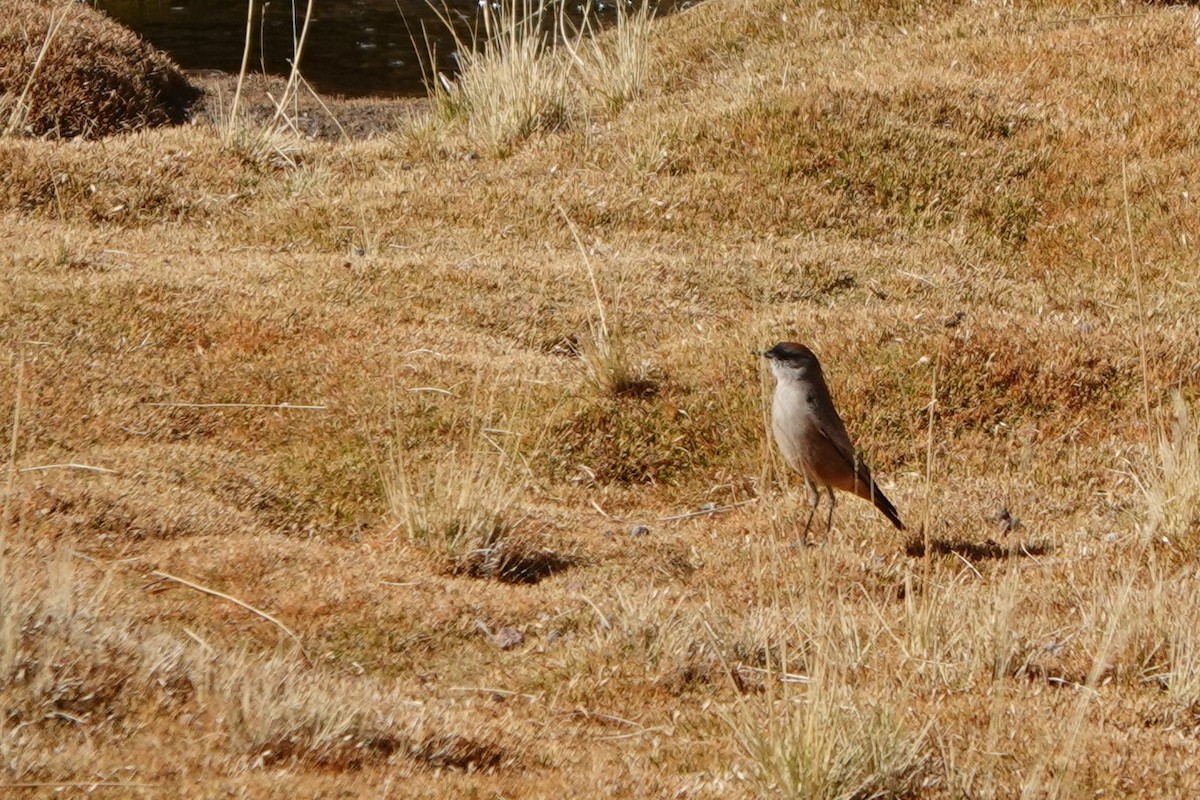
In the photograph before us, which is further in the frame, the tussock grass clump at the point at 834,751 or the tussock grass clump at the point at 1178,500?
the tussock grass clump at the point at 1178,500

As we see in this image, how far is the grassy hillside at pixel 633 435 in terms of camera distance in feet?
14.5

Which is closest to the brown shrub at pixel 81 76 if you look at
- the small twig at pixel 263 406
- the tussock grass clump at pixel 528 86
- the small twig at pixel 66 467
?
the tussock grass clump at pixel 528 86

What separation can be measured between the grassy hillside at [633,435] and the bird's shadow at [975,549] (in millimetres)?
28

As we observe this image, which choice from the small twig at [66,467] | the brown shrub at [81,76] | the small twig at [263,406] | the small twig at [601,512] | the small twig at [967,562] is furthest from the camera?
the brown shrub at [81,76]

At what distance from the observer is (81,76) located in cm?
1573

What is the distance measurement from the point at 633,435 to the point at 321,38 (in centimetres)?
1811

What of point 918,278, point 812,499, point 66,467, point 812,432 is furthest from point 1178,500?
point 66,467

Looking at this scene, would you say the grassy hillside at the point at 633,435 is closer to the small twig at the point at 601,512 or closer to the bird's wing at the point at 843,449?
the small twig at the point at 601,512

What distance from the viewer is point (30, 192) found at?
11.4 metres

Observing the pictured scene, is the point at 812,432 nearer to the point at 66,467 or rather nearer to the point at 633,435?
the point at 633,435

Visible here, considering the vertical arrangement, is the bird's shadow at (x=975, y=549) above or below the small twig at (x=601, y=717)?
below

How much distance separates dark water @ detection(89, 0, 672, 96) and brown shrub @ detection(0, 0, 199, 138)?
12.1ft

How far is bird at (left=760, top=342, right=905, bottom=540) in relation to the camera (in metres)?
6.87

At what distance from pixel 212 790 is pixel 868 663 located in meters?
2.56
